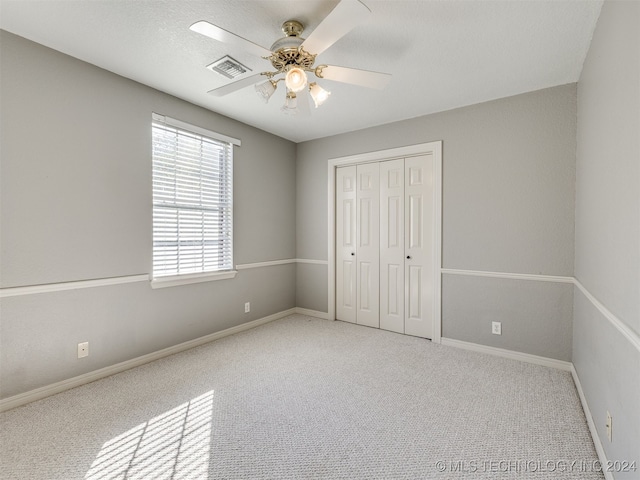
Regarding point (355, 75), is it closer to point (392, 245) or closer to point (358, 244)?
point (392, 245)

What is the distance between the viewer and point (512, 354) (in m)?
3.00

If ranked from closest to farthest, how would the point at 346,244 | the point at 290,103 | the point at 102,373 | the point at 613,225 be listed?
the point at 613,225, the point at 290,103, the point at 102,373, the point at 346,244

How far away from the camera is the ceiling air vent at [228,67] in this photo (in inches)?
91.8

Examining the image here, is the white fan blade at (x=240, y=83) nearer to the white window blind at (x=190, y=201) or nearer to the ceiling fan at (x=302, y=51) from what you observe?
the ceiling fan at (x=302, y=51)

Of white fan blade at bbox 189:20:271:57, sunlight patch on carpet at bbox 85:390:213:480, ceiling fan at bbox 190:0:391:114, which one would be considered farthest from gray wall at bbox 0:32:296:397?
white fan blade at bbox 189:20:271:57

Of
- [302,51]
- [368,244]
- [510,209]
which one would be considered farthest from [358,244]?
[302,51]

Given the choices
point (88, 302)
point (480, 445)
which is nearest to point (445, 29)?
point (480, 445)

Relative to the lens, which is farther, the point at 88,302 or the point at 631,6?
the point at 88,302

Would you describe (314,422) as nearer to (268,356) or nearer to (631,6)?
(268,356)

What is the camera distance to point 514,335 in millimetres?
2992

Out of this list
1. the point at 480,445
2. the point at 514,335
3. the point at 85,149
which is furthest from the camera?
the point at 514,335

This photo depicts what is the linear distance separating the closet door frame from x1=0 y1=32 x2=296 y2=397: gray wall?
1706mm

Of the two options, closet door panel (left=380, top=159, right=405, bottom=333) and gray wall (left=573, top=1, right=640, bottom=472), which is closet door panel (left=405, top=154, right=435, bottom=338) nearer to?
closet door panel (left=380, top=159, right=405, bottom=333)

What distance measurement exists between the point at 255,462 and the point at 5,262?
6.91 feet
